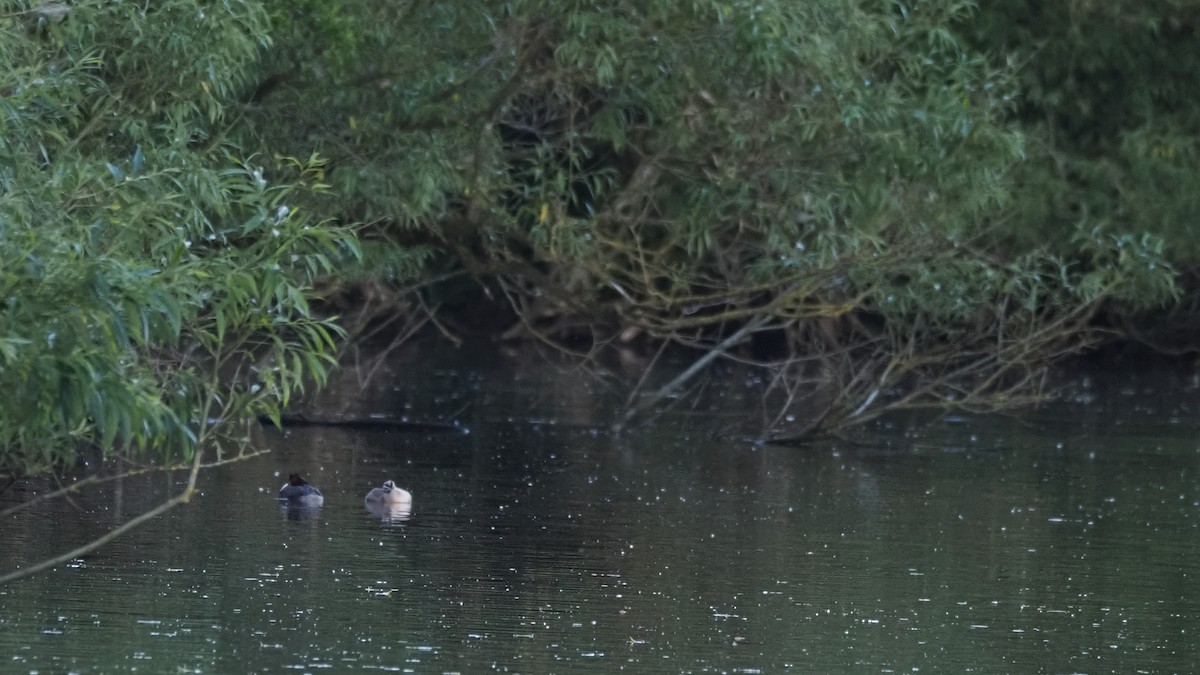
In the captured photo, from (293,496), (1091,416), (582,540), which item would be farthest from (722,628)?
(1091,416)

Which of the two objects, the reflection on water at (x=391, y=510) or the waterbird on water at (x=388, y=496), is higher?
the waterbird on water at (x=388, y=496)

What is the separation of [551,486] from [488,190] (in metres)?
2.80

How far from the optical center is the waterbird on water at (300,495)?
43.6 ft

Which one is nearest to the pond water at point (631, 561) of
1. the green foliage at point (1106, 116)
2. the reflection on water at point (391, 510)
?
the reflection on water at point (391, 510)

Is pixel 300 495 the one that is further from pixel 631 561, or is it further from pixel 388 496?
pixel 631 561

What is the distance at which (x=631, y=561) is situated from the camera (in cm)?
1151

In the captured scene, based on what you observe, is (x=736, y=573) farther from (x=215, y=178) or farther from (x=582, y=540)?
(x=215, y=178)

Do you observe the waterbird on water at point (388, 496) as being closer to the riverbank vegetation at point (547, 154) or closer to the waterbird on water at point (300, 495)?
the waterbird on water at point (300, 495)

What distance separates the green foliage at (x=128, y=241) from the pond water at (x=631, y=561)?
0.94 m

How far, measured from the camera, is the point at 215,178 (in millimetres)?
9383

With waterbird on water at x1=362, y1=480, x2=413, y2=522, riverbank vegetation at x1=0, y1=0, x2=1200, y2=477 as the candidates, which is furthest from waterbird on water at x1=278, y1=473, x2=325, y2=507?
riverbank vegetation at x1=0, y1=0, x2=1200, y2=477

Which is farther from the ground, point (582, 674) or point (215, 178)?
point (215, 178)

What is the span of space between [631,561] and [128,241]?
4.37 meters

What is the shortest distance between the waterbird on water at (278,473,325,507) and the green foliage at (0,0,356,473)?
5.93 ft
